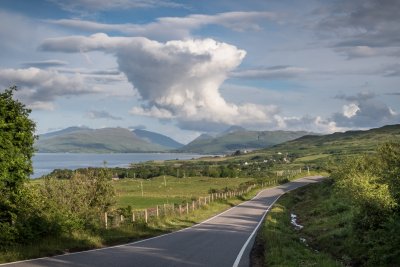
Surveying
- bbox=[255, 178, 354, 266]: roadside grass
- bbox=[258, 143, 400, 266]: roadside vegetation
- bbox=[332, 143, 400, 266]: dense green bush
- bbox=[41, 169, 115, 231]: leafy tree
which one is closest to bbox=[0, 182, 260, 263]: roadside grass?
bbox=[41, 169, 115, 231]: leafy tree

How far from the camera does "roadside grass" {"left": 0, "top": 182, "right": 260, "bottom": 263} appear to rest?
17.4 m

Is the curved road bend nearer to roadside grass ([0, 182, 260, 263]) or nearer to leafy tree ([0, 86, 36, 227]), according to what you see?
roadside grass ([0, 182, 260, 263])

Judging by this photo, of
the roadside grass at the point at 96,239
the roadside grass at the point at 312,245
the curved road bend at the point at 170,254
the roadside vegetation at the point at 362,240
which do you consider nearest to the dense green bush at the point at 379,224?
the roadside vegetation at the point at 362,240

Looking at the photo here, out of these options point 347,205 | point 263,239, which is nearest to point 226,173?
point 347,205

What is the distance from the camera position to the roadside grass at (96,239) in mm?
17359

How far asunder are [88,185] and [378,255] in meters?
19.1

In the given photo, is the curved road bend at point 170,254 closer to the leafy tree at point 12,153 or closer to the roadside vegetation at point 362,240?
the roadside vegetation at point 362,240

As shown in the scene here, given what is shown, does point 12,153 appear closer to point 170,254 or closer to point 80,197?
point 170,254

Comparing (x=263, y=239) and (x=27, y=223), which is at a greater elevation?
(x=27, y=223)

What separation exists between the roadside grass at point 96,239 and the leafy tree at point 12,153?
1492 millimetres

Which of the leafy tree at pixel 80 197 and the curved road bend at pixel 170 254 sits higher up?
the leafy tree at pixel 80 197

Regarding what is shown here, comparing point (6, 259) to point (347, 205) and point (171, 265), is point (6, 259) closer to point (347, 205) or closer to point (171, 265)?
point (171, 265)

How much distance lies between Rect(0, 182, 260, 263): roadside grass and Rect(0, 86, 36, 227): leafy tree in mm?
1492

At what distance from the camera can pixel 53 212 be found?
21344 millimetres
